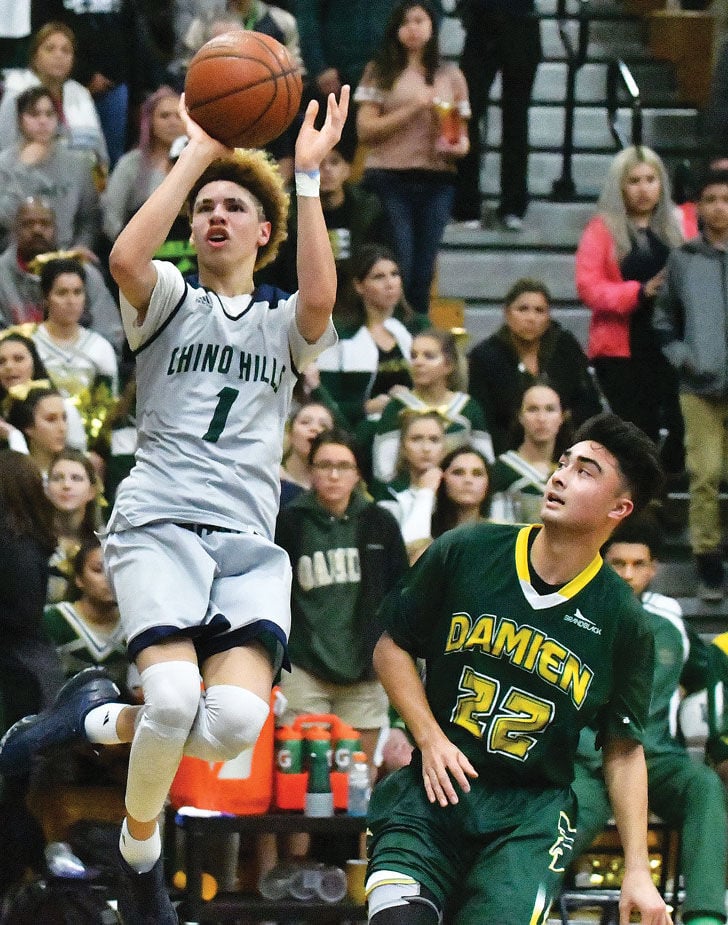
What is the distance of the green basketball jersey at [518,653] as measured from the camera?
4.96 m

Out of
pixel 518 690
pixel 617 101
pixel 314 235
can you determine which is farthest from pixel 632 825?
pixel 617 101

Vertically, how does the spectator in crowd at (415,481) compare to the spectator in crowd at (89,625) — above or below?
above

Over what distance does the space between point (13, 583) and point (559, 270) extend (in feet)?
17.4

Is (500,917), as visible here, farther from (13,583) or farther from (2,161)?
(2,161)

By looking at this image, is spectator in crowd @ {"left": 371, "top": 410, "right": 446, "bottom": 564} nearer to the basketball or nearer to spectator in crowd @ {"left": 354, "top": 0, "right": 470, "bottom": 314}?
spectator in crowd @ {"left": 354, "top": 0, "right": 470, "bottom": 314}

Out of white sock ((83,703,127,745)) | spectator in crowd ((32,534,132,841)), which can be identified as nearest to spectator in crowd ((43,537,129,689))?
spectator in crowd ((32,534,132,841))

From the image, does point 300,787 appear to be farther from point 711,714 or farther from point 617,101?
point 617,101

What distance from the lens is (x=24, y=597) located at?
6.61 meters

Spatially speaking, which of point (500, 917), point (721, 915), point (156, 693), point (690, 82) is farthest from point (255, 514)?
point (690, 82)

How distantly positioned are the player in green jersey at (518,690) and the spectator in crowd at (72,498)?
116 inches

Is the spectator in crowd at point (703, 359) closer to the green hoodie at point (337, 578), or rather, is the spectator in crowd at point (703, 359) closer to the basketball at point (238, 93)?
the green hoodie at point (337, 578)

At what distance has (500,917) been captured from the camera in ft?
15.4

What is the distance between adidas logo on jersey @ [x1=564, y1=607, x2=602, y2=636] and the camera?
4.97m

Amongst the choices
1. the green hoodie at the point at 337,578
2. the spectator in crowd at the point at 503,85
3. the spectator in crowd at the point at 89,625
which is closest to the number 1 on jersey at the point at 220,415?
the spectator in crowd at the point at 89,625
